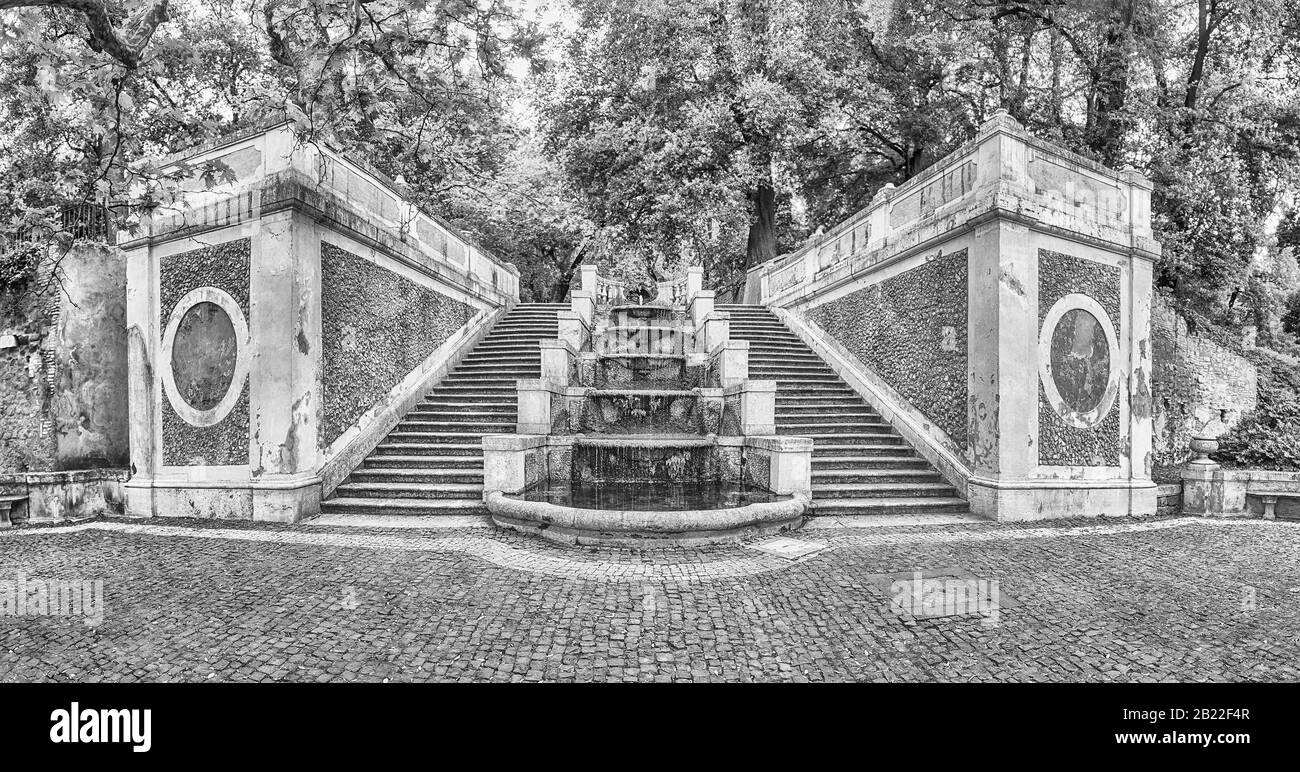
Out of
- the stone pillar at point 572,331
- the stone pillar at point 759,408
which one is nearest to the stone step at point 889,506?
the stone pillar at point 759,408

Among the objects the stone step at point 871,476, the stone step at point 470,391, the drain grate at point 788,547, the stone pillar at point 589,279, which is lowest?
the drain grate at point 788,547

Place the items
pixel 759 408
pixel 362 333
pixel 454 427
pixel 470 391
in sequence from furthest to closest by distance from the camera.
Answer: pixel 470 391, pixel 454 427, pixel 362 333, pixel 759 408

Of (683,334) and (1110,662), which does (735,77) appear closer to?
(683,334)

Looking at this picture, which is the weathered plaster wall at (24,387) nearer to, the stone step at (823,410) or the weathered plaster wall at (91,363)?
the weathered plaster wall at (91,363)

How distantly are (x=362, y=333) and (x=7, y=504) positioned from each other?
490 cm

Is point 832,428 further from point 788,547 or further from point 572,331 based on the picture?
point 572,331

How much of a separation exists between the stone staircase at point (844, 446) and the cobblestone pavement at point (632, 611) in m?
1.26

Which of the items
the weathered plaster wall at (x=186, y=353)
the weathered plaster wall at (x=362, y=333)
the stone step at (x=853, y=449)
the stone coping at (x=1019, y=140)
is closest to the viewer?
the weathered plaster wall at (x=186, y=353)

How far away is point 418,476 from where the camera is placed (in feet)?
27.7

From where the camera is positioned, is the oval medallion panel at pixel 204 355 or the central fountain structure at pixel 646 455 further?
the oval medallion panel at pixel 204 355

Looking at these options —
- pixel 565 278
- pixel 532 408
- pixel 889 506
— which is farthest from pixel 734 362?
pixel 565 278

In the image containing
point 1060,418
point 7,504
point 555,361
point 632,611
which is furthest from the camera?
point 555,361

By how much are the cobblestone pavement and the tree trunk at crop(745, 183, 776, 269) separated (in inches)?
577

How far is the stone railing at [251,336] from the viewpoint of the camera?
741 centimetres
